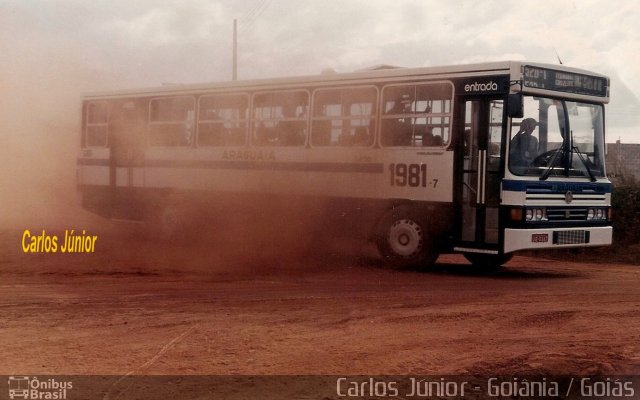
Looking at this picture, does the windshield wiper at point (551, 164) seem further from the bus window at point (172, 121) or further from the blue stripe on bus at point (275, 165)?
the bus window at point (172, 121)

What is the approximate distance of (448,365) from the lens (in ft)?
22.6

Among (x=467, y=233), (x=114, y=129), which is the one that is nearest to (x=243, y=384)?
(x=467, y=233)

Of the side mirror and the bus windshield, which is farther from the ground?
the side mirror

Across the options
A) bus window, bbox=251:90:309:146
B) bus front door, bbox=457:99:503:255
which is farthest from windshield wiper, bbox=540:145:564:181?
bus window, bbox=251:90:309:146

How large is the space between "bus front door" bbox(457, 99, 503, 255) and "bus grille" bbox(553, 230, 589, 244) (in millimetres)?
972

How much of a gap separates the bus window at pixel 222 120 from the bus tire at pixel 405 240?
365cm

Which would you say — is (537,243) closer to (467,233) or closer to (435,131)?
(467,233)

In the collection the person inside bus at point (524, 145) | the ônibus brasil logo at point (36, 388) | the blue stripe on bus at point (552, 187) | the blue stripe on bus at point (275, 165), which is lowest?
the ônibus brasil logo at point (36, 388)

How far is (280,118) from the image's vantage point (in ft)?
50.1

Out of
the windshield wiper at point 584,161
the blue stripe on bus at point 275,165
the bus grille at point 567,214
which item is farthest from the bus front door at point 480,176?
the blue stripe on bus at point 275,165

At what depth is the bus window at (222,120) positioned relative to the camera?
15938 mm

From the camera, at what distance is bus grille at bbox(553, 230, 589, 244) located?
12773 mm

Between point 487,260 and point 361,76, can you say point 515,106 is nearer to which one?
point 361,76

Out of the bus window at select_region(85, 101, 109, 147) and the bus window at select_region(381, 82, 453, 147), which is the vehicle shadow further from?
the bus window at select_region(85, 101, 109, 147)
